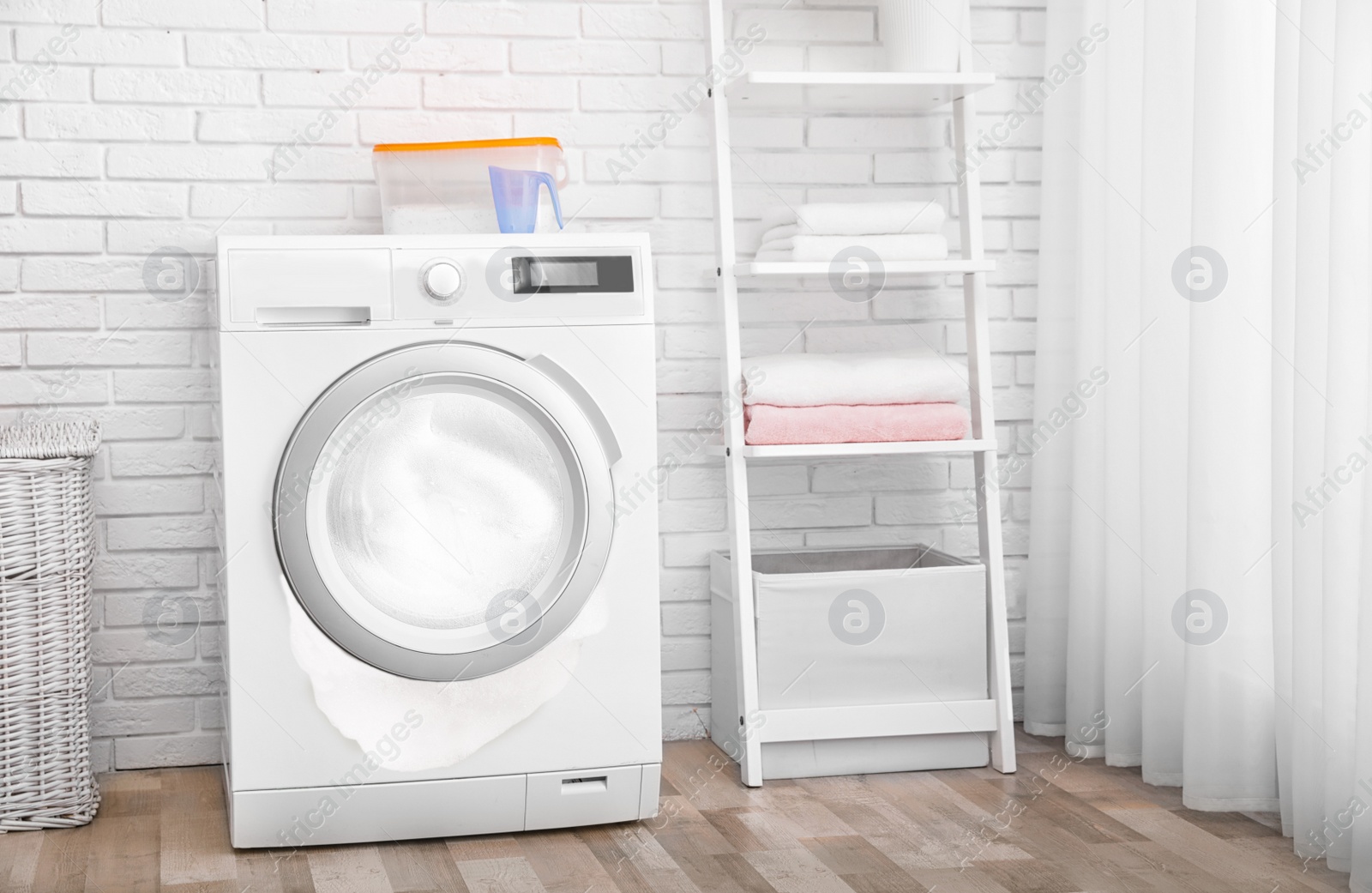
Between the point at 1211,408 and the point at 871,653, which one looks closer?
the point at 1211,408

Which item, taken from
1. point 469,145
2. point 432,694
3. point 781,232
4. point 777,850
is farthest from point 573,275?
point 777,850

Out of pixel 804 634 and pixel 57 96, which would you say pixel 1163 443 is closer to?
pixel 804 634

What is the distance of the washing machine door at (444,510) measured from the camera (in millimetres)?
1712

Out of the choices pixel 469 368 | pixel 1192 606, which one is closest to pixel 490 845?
pixel 469 368

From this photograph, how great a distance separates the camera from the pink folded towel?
6.80 ft

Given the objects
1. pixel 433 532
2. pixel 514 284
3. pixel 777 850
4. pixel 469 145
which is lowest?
pixel 777 850

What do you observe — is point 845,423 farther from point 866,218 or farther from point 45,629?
point 45,629

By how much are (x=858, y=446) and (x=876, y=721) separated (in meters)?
0.46

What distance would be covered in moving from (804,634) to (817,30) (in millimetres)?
1134

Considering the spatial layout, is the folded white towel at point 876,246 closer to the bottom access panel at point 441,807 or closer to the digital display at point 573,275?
the digital display at point 573,275

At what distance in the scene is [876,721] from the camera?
6.89 feet

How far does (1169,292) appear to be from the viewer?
197cm

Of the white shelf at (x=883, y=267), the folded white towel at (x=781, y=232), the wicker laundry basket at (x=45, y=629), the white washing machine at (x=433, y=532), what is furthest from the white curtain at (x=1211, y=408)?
the wicker laundry basket at (x=45, y=629)

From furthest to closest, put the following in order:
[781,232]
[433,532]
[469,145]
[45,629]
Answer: [781,232], [469,145], [45,629], [433,532]
